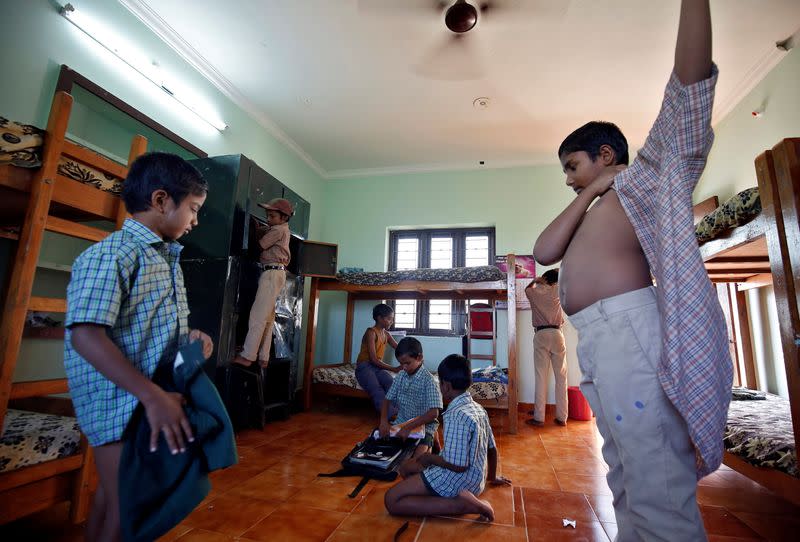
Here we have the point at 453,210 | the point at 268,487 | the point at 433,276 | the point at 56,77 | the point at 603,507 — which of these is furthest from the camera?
the point at 453,210

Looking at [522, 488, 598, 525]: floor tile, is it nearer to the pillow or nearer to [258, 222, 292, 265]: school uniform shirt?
the pillow

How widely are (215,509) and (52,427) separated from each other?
0.77 metres

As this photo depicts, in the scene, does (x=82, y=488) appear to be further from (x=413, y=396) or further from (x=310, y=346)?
(x=310, y=346)

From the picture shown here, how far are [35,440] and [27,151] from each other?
1.09m

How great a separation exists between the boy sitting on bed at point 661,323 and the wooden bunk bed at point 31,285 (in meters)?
1.88

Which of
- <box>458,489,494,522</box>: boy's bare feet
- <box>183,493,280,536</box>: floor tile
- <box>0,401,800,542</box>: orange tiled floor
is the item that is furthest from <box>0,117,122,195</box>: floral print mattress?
<box>458,489,494,522</box>: boy's bare feet

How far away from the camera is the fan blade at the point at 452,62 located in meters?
3.23

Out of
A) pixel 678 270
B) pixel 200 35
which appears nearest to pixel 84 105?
pixel 200 35

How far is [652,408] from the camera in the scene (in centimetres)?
90

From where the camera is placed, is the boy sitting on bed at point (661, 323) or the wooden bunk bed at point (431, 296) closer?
the boy sitting on bed at point (661, 323)

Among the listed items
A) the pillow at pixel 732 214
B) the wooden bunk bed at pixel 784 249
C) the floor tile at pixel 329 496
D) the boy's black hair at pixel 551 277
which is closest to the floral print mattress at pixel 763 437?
the wooden bunk bed at pixel 784 249

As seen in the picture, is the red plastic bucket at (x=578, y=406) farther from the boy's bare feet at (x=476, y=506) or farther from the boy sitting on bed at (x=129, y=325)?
the boy sitting on bed at (x=129, y=325)

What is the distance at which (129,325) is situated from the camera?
0.93 m

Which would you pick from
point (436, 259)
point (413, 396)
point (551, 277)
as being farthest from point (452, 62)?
point (413, 396)
